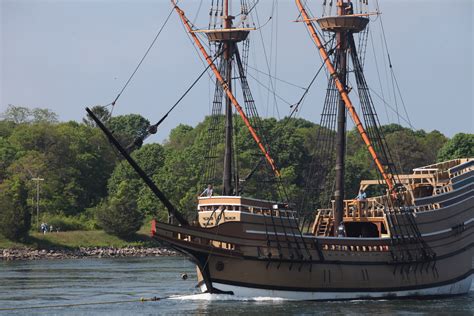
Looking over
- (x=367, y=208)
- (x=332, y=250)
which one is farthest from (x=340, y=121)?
(x=332, y=250)

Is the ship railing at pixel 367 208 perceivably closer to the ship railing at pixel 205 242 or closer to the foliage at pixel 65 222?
the ship railing at pixel 205 242

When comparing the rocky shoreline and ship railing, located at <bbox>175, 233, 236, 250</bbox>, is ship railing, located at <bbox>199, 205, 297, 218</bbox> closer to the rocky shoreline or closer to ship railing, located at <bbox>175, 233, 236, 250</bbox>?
→ ship railing, located at <bbox>175, 233, 236, 250</bbox>

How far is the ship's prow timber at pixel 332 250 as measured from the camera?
238 feet

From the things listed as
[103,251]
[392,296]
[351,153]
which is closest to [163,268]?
[103,251]

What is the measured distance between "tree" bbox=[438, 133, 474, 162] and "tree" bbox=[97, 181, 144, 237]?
4133 cm

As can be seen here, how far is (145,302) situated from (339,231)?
44.5ft

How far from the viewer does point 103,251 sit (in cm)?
13350

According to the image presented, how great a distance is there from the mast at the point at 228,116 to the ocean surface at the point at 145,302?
7.53 meters

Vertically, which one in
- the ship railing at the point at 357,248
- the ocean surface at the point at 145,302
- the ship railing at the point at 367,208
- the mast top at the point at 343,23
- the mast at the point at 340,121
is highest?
the mast top at the point at 343,23

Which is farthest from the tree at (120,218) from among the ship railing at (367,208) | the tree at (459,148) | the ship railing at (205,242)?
the ship railing at (205,242)

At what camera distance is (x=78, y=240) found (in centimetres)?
13688

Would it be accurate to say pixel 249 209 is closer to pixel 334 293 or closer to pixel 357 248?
pixel 334 293

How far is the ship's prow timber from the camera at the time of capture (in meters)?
72.4

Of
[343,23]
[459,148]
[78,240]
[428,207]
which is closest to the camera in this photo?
[343,23]
